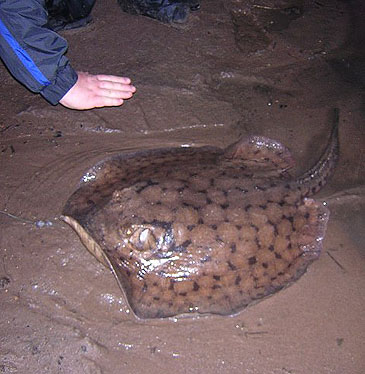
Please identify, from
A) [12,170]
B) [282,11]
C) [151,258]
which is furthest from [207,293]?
[282,11]

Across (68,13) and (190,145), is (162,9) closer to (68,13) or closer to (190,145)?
(68,13)

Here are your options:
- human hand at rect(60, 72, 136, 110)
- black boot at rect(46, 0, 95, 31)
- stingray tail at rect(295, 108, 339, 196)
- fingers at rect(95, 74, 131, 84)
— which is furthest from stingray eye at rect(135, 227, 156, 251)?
black boot at rect(46, 0, 95, 31)

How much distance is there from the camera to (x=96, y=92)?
400 cm

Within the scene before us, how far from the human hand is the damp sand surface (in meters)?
0.20

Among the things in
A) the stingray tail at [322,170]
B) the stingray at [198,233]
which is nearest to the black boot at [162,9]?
the stingray tail at [322,170]

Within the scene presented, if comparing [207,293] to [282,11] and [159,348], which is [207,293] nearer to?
[159,348]

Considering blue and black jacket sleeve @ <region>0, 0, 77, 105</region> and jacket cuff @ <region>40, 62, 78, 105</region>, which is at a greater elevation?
blue and black jacket sleeve @ <region>0, 0, 77, 105</region>

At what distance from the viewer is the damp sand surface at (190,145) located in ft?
9.36

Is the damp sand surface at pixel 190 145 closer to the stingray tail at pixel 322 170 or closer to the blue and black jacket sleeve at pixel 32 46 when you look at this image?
the stingray tail at pixel 322 170

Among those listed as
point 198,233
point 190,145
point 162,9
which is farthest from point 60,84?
point 162,9

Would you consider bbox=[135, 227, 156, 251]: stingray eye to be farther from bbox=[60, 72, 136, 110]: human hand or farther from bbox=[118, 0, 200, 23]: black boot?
bbox=[118, 0, 200, 23]: black boot

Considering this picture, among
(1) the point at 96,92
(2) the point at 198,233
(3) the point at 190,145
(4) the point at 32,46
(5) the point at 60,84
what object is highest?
(4) the point at 32,46

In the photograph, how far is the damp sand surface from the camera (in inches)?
Result: 112

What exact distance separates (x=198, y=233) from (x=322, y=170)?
1.54 metres
